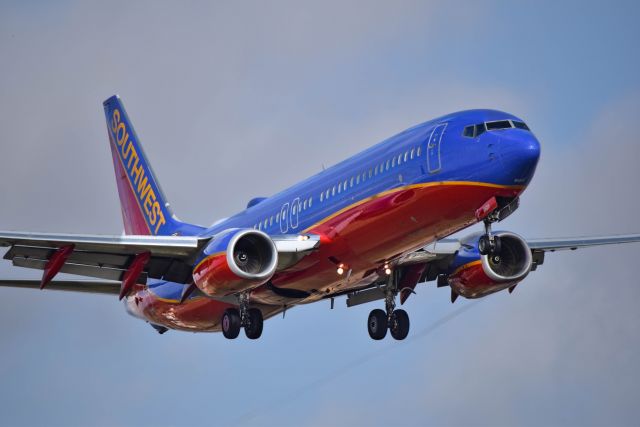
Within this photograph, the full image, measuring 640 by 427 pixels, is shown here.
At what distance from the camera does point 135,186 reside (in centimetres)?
6066

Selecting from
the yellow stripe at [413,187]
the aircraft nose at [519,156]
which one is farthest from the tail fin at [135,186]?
the aircraft nose at [519,156]

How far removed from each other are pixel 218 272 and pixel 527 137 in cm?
1110

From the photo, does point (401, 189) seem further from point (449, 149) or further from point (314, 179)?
point (314, 179)

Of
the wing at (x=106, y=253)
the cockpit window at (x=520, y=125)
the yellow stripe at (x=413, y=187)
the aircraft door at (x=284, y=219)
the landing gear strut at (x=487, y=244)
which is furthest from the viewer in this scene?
the aircraft door at (x=284, y=219)

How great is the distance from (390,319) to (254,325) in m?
5.19

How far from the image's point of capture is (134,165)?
61.4m

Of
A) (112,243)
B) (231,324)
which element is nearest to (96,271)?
(112,243)

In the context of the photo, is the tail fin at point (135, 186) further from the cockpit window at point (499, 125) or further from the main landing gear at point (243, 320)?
the cockpit window at point (499, 125)

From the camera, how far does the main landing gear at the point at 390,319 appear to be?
5150 cm

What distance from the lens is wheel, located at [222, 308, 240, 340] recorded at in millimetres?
50188

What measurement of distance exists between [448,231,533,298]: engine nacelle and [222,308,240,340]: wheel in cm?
795

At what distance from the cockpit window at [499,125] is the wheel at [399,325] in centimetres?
1142

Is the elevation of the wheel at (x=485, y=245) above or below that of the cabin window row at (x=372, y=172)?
below

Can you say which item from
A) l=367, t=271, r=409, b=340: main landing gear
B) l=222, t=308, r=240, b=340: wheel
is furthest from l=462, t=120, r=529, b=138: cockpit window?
l=222, t=308, r=240, b=340: wheel
